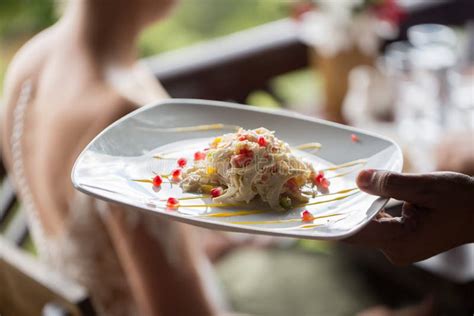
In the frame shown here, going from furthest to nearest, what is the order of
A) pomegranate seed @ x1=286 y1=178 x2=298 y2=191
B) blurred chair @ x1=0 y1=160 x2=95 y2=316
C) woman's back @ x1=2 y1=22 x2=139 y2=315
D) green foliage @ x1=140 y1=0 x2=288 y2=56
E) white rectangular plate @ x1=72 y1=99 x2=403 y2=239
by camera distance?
green foliage @ x1=140 y1=0 x2=288 y2=56 → woman's back @ x1=2 y1=22 x2=139 y2=315 → blurred chair @ x1=0 y1=160 x2=95 y2=316 → pomegranate seed @ x1=286 y1=178 x2=298 y2=191 → white rectangular plate @ x1=72 y1=99 x2=403 y2=239

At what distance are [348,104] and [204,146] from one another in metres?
1.18

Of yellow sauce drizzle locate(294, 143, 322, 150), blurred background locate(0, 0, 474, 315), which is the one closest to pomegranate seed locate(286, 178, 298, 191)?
yellow sauce drizzle locate(294, 143, 322, 150)

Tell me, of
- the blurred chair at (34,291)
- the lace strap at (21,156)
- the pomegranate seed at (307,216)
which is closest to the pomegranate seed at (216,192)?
the pomegranate seed at (307,216)

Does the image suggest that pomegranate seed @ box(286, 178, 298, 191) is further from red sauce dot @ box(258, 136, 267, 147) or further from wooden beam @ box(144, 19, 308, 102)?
wooden beam @ box(144, 19, 308, 102)

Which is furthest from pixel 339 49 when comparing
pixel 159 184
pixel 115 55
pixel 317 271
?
pixel 159 184

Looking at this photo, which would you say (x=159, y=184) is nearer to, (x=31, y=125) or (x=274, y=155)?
(x=274, y=155)

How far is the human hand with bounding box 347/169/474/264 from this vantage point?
2.94 feet

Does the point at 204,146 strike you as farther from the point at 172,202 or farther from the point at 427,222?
the point at 427,222

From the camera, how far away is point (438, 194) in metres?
0.90

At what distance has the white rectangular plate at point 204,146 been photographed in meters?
0.77

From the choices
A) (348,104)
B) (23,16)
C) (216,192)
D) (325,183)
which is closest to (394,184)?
(325,183)

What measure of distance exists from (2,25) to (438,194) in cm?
444

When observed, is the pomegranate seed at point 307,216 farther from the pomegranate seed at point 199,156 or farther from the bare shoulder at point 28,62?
the bare shoulder at point 28,62

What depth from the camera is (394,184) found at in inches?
32.8
